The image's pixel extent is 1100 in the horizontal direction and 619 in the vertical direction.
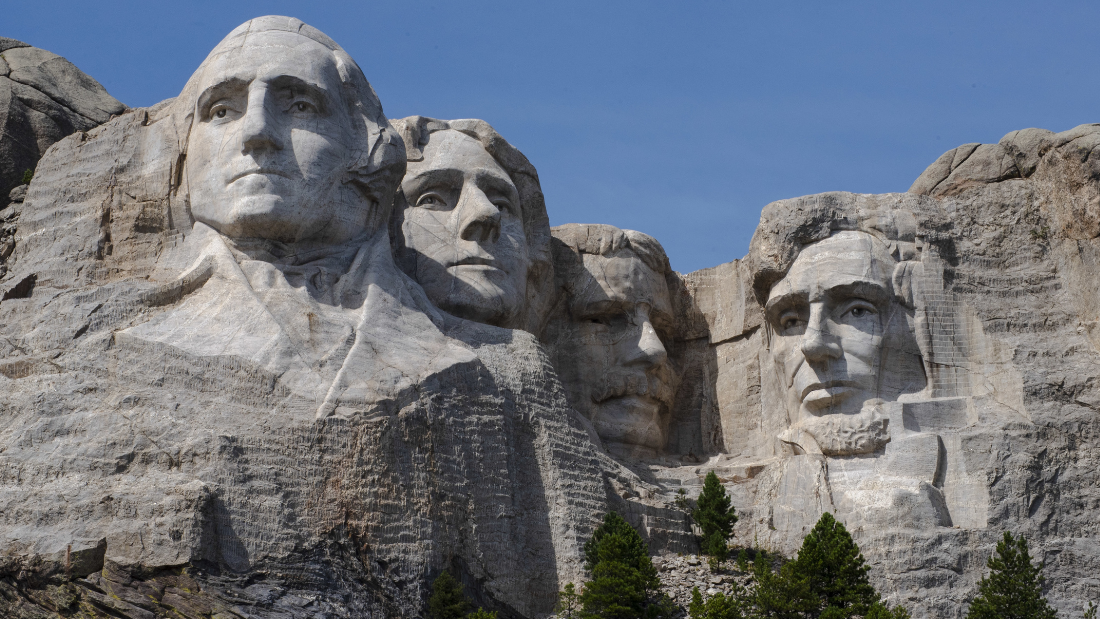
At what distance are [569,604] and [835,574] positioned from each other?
244 cm

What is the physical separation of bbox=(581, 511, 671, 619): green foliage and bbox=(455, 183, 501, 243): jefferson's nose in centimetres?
416

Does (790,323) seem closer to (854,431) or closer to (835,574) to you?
(854,431)

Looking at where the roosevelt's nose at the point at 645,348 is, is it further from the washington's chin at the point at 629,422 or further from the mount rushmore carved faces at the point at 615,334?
the washington's chin at the point at 629,422

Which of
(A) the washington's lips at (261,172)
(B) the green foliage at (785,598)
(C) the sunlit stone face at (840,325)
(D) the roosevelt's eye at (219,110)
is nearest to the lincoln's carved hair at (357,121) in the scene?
(D) the roosevelt's eye at (219,110)

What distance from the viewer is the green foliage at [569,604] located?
1667cm

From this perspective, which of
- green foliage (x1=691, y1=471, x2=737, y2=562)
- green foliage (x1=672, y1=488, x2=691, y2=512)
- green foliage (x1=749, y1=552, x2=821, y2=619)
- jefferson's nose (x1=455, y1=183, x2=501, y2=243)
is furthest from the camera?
jefferson's nose (x1=455, y1=183, x2=501, y2=243)

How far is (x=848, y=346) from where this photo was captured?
19.6m

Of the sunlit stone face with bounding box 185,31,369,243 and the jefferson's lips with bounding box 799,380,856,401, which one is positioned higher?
the sunlit stone face with bounding box 185,31,369,243

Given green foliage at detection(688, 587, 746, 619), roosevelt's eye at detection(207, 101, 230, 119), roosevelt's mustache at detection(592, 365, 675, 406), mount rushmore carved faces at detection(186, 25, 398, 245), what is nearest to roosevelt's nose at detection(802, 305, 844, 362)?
roosevelt's mustache at detection(592, 365, 675, 406)

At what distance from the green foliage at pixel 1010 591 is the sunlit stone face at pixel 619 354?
16.0 feet

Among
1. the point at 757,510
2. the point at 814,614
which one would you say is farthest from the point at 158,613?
the point at 757,510

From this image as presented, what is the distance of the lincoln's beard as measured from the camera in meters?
19.2

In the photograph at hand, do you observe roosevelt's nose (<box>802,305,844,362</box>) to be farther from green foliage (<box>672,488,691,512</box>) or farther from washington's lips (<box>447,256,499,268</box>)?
washington's lips (<box>447,256,499,268</box>)

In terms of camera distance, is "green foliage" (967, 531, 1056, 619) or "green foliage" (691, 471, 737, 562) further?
"green foliage" (691, 471, 737, 562)
